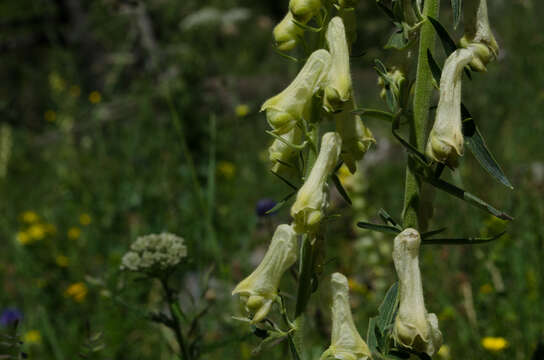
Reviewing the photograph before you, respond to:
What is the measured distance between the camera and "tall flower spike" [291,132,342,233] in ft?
3.25

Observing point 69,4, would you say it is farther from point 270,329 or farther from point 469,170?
point 270,329

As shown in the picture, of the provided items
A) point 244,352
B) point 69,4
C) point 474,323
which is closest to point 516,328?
point 474,323

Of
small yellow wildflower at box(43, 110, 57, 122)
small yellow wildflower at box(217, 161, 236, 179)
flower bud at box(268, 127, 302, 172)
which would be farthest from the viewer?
small yellow wildflower at box(43, 110, 57, 122)

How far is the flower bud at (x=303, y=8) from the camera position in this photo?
1.03 metres

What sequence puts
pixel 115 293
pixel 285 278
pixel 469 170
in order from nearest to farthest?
pixel 115 293
pixel 285 278
pixel 469 170

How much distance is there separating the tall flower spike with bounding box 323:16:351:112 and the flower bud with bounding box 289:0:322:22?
2.3 inches

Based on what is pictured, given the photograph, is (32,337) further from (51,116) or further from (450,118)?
(51,116)

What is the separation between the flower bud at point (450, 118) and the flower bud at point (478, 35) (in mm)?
20

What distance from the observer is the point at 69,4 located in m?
7.52

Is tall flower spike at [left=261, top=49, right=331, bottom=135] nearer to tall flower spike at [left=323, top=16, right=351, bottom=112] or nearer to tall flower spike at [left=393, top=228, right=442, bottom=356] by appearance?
tall flower spike at [left=323, top=16, right=351, bottom=112]

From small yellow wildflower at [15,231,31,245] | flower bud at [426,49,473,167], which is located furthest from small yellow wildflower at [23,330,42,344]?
flower bud at [426,49,473,167]

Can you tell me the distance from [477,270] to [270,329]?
1.59 m

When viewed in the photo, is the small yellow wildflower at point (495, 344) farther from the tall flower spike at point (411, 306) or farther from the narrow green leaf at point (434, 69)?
the narrow green leaf at point (434, 69)

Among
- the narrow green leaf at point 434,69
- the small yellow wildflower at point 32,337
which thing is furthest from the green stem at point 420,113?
the small yellow wildflower at point 32,337
